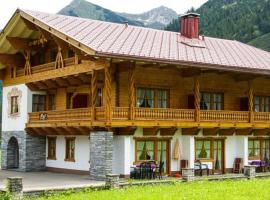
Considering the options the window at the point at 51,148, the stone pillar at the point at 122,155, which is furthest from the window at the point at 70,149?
the stone pillar at the point at 122,155

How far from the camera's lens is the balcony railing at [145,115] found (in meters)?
24.9

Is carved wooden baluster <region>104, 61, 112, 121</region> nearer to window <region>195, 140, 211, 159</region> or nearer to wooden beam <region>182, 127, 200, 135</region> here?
wooden beam <region>182, 127, 200, 135</region>

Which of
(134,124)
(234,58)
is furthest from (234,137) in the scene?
(134,124)

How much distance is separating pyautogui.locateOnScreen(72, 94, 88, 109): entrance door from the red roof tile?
3.63 meters

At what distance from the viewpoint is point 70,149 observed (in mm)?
29859

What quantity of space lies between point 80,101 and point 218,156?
325 inches

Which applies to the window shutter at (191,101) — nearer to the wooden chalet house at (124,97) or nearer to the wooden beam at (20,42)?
the wooden chalet house at (124,97)

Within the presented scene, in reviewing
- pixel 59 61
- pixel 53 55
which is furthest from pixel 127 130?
pixel 53 55

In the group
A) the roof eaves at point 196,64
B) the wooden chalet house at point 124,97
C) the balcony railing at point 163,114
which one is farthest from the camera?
→ the balcony railing at point 163,114

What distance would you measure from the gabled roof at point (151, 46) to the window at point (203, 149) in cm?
436

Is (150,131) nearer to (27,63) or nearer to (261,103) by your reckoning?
(261,103)

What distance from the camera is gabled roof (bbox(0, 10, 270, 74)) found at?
81.8 ft

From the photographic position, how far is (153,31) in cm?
3322

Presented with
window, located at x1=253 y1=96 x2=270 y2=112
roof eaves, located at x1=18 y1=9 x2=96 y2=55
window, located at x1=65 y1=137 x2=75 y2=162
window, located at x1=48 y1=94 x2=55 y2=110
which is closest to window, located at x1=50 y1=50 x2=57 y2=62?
window, located at x1=48 y1=94 x2=55 y2=110
